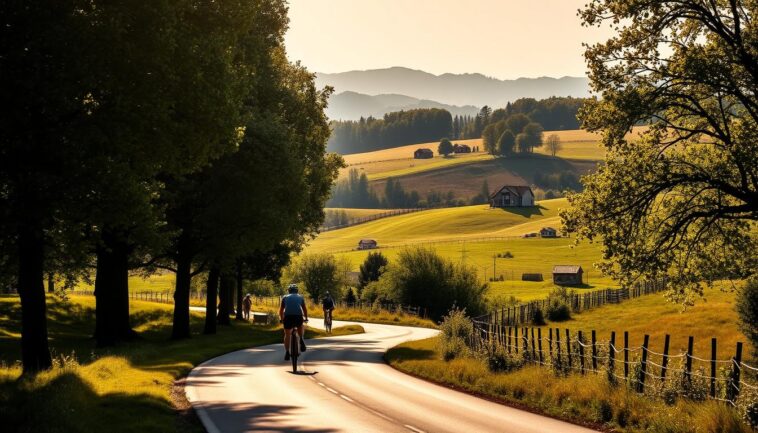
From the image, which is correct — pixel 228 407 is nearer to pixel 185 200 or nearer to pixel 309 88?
pixel 185 200

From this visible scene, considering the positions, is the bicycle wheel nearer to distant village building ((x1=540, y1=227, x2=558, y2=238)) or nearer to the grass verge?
the grass verge

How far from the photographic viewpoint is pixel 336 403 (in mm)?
18031

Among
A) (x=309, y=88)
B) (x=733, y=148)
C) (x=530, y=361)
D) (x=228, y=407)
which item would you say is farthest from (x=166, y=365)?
(x=309, y=88)

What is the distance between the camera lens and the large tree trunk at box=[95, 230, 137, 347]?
111 feet

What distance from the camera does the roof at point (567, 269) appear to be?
5315 inches

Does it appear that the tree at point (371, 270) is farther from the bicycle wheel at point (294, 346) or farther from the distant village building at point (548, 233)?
the bicycle wheel at point (294, 346)

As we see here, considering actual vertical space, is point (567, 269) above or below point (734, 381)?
below

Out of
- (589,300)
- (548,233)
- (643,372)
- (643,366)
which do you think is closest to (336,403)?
(643,372)

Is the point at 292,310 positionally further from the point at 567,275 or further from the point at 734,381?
the point at 567,275

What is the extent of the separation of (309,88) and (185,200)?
17134 millimetres

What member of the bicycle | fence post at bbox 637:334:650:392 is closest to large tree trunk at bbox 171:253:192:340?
the bicycle

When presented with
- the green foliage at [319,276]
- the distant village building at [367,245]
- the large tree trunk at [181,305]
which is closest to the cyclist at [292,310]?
the large tree trunk at [181,305]

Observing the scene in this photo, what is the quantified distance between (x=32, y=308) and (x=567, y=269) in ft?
402

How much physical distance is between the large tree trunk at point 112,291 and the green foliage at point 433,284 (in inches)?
2004
